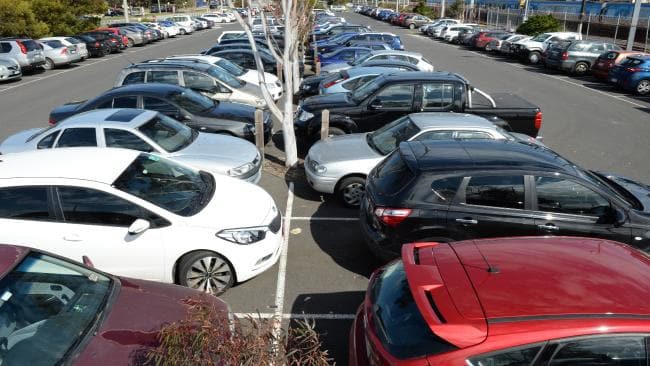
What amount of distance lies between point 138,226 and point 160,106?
5.38 metres

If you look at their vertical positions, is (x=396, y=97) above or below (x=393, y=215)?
above

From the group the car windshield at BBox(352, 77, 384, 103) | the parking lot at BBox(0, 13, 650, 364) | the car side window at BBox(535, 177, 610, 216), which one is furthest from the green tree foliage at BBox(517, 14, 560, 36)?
the car side window at BBox(535, 177, 610, 216)

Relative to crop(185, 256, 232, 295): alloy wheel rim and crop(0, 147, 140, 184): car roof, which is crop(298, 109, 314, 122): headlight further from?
crop(185, 256, 232, 295): alloy wheel rim

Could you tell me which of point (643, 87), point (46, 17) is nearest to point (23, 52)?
point (46, 17)

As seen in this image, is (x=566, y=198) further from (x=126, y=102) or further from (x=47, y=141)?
(x=126, y=102)

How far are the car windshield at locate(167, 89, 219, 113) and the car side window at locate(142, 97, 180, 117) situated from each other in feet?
0.62

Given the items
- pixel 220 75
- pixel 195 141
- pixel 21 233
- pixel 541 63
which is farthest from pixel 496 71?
pixel 21 233

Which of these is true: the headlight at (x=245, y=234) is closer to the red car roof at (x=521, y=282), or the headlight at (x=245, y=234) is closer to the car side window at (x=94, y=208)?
the car side window at (x=94, y=208)

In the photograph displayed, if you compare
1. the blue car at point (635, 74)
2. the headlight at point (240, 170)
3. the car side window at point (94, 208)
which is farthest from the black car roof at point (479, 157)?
the blue car at point (635, 74)

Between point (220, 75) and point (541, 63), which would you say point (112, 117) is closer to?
point (220, 75)

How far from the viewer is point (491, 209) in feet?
18.3

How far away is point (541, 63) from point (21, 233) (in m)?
29.0

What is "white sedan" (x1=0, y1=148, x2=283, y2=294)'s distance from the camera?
5.24 metres

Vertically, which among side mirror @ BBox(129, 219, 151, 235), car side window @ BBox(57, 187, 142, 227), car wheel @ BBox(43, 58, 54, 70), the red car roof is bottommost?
car wheel @ BBox(43, 58, 54, 70)
